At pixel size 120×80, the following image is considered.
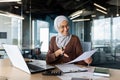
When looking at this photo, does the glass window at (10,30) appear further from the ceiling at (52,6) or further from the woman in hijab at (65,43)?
the woman in hijab at (65,43)

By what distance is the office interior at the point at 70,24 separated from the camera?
464cm

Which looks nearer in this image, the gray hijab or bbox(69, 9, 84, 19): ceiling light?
the gray hijab

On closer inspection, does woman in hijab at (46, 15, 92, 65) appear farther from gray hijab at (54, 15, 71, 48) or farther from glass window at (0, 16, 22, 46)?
glass window at (0, 16, 22, 46)

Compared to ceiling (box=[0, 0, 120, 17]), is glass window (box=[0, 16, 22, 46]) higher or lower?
lower

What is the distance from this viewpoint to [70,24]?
4613 millimetres

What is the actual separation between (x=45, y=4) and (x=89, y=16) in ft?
4.35

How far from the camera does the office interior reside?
464cm

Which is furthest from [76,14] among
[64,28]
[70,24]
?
[64,28]

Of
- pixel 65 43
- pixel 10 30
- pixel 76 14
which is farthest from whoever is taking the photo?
pixel 10 30

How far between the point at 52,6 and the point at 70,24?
0.99 metres

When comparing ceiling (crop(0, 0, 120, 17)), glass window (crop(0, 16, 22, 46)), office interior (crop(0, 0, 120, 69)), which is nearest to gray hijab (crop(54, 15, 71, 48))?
office interior (crop(0, 0, 120, 69))

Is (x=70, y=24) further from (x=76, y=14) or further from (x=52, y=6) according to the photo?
(x=52, y=6)

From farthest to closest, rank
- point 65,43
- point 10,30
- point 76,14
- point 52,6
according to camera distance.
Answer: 1. point 10,30
2. point 52,6
3. point 76,14
4. point 65,43

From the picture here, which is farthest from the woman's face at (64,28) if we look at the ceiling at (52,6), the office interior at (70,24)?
the ceiling at (52,6)
